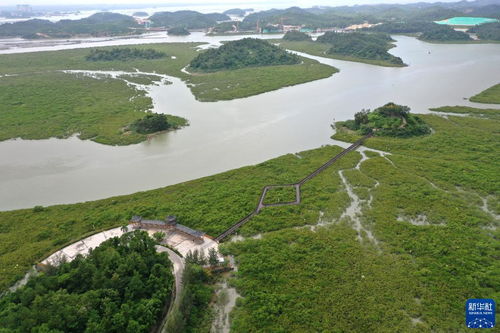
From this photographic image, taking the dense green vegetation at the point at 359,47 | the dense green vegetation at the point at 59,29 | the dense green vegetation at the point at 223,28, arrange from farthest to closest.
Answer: the dense green vegetation at the point at 223,28 < the dense green vegetation at the point at 59,29 < the dense green vegetation at the point at 359,47

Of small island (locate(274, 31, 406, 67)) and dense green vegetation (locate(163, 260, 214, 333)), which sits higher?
small island (locate(274, 31, 406, 67))

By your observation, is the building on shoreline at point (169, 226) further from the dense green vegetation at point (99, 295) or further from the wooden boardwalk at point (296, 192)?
the dense green vegetation at point (99, 295)

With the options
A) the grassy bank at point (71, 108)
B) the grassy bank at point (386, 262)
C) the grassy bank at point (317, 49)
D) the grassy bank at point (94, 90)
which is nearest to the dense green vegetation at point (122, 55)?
the grassy bank at point (94, 90)

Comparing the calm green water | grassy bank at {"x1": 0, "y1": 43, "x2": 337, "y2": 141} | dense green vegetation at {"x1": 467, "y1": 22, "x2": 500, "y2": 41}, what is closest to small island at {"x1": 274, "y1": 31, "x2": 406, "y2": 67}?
grassy bank at {"x1": 0, "y1": 43, "x2": 337, "y2": 141}

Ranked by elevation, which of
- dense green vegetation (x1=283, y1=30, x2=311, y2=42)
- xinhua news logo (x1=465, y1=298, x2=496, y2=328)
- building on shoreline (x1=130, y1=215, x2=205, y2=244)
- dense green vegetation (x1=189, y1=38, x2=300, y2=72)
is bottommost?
xinhua news logo (x1=465, y1=298, x2=496, y2=328)

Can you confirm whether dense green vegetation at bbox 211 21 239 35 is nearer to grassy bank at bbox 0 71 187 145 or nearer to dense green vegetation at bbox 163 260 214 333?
grassy bank at bbox 0 71 187 145

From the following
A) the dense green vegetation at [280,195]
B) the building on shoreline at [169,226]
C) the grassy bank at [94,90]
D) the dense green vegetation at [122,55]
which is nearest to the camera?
the building on shoreline at [169,226]
